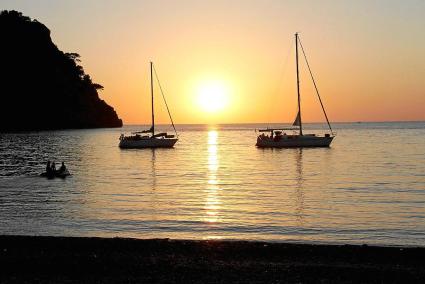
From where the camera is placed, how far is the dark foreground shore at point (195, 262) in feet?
36.7

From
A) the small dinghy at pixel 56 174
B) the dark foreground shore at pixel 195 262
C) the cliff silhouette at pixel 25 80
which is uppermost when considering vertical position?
the cliff silhouette at pixel 25 80

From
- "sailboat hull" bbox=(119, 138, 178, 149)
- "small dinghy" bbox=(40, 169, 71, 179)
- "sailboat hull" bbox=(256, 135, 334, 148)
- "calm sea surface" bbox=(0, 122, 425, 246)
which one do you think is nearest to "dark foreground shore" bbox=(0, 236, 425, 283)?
"calm sea surface" bbox=(0, 122, 425, 246)

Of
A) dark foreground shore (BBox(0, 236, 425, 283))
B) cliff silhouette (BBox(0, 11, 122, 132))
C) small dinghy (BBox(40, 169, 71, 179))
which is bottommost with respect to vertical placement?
small dinghy (BBox(40, 169, 71, 179))

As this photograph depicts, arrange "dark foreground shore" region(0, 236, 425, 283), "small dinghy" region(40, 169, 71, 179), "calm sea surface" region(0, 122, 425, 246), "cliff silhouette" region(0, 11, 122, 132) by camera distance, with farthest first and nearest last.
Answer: "cliff silhouette" region(0, 11, 122, 132) < "small dinghy" region(40, 169, 71, 179) < "calm sea surface" region(0, 122, 425, 246) < "dark foreground shore" region(0, 236, 425, 283)

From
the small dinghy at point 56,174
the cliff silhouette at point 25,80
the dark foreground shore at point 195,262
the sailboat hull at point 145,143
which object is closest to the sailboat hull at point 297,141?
the sailboat hull at point 145,143

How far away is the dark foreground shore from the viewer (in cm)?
1118

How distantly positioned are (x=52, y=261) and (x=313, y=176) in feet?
109

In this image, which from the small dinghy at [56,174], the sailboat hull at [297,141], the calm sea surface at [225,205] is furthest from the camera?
the sailboat hull at [297,141]

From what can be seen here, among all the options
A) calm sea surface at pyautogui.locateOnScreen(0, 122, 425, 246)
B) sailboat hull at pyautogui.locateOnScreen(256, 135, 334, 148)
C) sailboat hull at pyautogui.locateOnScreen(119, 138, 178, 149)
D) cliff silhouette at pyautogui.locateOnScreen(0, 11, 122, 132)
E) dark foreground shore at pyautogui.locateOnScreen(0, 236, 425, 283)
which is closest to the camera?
dark foreground shore at pyautogui.locateOnScreen(0, 236, 425, 283)

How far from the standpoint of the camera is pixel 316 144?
3408 inches

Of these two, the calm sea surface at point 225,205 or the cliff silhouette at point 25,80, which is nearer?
the calm sea surface at point 225,205

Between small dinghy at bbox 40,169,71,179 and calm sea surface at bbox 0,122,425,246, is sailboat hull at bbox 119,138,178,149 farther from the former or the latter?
small dinghy at bbox 40,169,71,179

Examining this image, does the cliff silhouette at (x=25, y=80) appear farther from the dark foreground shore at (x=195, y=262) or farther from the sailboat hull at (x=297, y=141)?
the dark foreground shore at (x=195, y=262)

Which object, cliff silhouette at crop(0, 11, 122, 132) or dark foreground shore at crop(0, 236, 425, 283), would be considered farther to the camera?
cliff silhouette at crop(0, 11, 122, 132)
